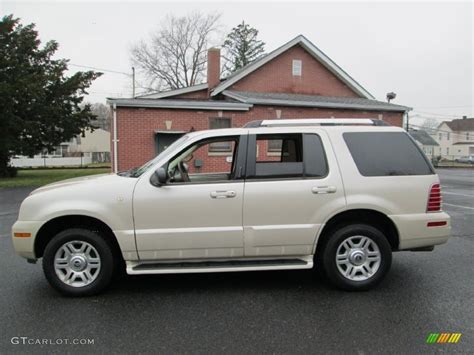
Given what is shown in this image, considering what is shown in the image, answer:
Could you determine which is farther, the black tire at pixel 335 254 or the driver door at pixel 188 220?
the black tire at pixel 335 254

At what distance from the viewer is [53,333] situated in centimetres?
326

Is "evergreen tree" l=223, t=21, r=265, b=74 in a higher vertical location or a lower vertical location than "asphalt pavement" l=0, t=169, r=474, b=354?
higher

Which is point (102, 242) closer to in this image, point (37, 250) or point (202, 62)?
point (37, 250)

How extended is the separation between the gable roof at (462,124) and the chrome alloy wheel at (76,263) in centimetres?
8372

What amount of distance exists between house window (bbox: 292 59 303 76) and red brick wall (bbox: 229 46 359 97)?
18 cm

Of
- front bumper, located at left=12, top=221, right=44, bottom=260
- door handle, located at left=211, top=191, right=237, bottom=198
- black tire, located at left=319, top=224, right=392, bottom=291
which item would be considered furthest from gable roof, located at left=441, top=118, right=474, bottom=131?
front bumper, located at left=12, top=221, right=44, bottom=260

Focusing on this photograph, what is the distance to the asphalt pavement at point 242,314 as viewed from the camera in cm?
308

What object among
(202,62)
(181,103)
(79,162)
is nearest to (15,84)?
(181,103)

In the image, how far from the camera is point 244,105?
15844 mm

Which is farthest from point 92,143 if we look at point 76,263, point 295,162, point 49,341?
point 49,341

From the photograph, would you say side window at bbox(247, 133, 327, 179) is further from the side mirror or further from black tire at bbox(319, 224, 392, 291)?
the side mirror

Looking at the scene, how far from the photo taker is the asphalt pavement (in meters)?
3.08

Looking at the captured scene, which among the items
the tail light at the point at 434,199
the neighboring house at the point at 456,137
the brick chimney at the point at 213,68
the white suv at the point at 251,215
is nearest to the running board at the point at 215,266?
the white suv at the point at 251,215

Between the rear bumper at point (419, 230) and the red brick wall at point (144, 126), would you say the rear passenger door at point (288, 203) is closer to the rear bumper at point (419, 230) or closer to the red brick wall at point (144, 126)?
the rear bumper at point (419, 230)
